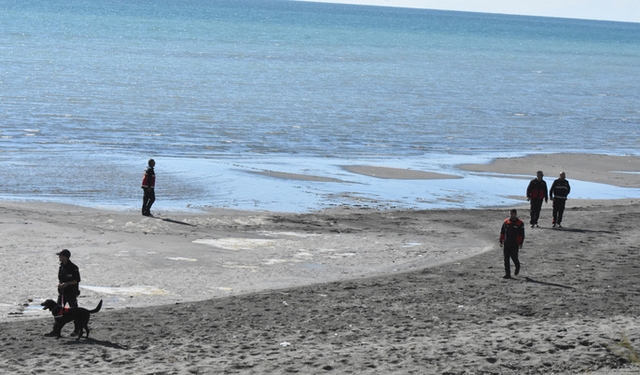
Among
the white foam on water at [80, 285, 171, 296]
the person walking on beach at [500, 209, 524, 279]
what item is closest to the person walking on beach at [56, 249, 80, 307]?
the white foam on water at [80, 285, 171, 296]

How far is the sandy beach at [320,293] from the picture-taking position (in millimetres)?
11289

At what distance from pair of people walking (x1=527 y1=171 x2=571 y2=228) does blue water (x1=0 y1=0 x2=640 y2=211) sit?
405cm

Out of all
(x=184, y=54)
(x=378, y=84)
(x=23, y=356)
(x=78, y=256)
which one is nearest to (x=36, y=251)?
(x=78, y=256)

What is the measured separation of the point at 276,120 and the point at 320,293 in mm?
29654

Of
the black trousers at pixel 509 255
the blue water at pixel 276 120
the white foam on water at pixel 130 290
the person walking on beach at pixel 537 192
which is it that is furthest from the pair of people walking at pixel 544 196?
the white foam on water at pixel 130 290

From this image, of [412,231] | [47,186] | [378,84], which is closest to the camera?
[412,231]

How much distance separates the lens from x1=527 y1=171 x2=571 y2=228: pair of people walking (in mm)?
21344

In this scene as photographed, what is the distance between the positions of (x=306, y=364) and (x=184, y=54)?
76.9 m

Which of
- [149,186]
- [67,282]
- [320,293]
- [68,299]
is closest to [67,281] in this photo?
[67,282]

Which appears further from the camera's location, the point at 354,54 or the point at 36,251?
the point at 354,54

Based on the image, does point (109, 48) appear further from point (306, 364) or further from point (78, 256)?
point (306, 364)

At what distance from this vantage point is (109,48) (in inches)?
3425

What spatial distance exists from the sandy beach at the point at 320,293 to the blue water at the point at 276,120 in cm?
378

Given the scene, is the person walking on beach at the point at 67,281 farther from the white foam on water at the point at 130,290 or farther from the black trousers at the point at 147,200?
the black trousers at the point at 147,200
